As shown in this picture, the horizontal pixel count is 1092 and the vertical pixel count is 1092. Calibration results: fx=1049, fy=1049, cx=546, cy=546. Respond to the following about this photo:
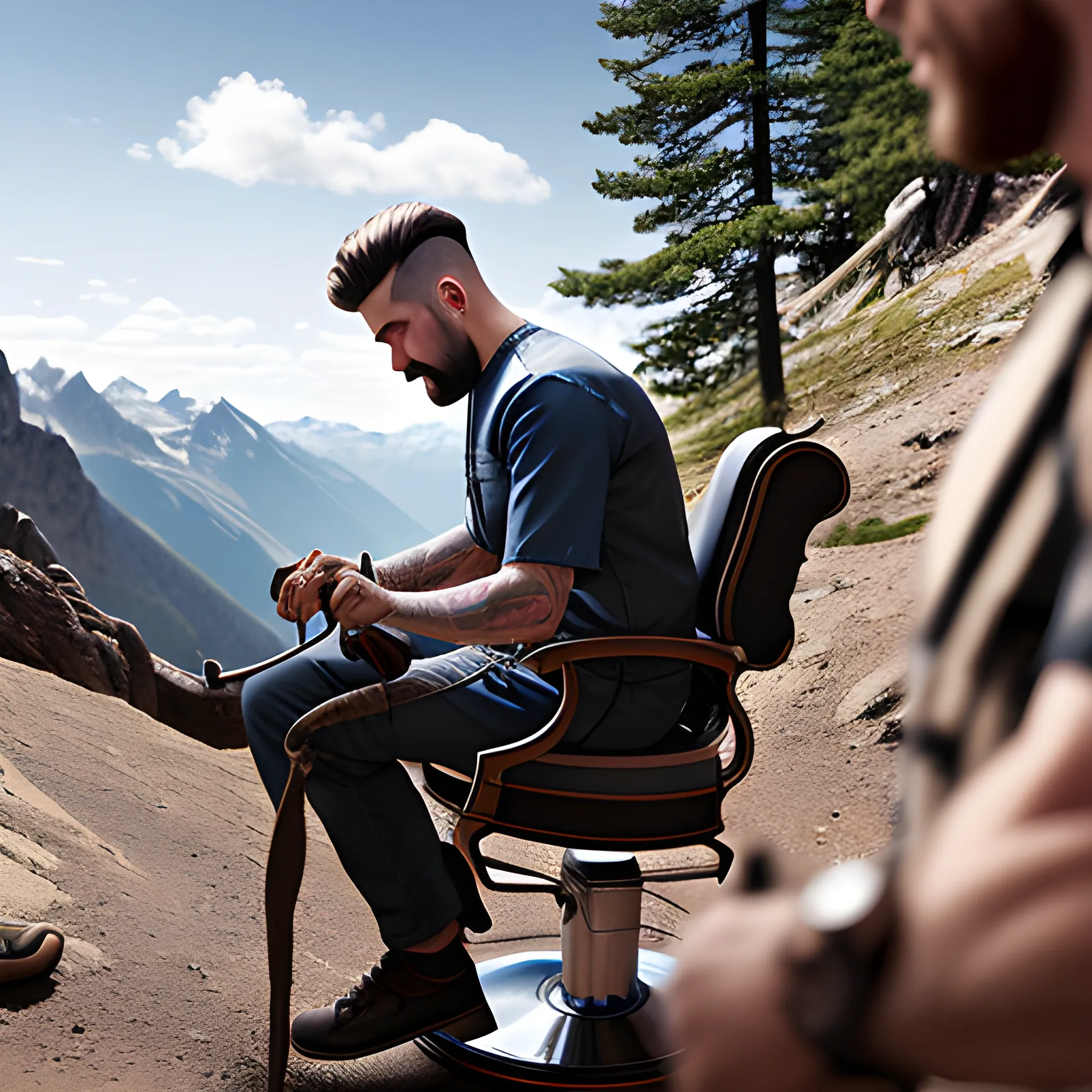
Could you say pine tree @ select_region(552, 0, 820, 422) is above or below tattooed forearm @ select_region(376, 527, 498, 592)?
above

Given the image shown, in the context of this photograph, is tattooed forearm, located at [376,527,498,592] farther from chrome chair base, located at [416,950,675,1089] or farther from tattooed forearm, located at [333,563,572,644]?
chrome chair base, located at [416,950,675,1089]

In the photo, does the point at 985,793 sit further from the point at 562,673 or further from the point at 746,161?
the point at 746,161

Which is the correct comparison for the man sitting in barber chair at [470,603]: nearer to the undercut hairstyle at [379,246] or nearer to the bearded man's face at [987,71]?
the undercut hairstyle at [379,246]

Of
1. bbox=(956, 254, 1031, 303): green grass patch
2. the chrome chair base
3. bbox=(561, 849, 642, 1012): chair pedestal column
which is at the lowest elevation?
the chrome chair base

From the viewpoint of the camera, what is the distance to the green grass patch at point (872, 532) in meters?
6.42

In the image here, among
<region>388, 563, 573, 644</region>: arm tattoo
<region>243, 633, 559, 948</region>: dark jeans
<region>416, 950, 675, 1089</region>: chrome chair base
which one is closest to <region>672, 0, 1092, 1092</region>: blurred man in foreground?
<region>388, 563, 573, 644</region>: arm tattoo

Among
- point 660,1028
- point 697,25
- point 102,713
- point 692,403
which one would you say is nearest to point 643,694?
point 660,1028

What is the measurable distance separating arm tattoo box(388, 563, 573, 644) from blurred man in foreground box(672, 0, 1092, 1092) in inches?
59.5

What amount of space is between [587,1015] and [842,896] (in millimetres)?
2408

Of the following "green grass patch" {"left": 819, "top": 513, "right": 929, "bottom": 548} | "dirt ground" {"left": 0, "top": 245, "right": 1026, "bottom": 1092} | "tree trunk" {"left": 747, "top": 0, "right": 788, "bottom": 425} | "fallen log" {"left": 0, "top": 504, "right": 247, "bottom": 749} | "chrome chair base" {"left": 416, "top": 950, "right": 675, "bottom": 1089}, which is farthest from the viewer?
"tree trunk" {"left": 747, "top": 0, "right": 788, "bottom": 425}

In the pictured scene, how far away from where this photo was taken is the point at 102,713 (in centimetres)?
441

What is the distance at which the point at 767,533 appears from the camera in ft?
7.50

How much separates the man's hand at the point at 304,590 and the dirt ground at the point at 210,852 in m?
0.93

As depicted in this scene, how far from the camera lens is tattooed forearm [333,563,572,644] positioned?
6.43 ft
